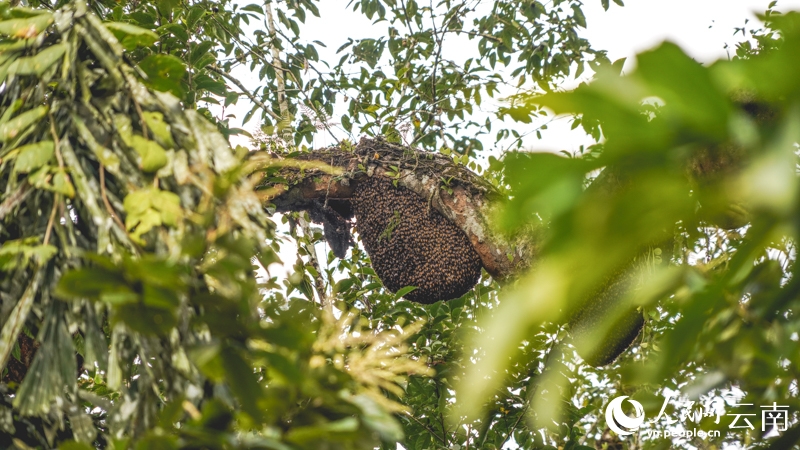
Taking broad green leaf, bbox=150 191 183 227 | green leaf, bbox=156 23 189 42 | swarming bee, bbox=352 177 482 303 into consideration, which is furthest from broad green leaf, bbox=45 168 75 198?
swarming bee, bbox=352 177 482 303

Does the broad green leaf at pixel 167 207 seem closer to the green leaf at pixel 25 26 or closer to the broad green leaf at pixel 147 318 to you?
the broad green leaf at pixel 147 318

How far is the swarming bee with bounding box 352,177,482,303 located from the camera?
2408mm

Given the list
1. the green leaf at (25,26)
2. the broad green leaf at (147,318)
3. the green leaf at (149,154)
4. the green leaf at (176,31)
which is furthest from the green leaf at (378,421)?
the green leaf at (176,31)

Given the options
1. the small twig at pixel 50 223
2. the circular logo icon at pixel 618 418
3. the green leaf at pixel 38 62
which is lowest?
the small twig at pixel 50 223

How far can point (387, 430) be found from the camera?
49 cm

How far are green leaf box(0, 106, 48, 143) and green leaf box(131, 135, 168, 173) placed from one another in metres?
0.14

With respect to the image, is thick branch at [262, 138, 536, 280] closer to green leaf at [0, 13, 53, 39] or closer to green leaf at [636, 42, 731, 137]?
green leaf at [0, 13, 53, 39]

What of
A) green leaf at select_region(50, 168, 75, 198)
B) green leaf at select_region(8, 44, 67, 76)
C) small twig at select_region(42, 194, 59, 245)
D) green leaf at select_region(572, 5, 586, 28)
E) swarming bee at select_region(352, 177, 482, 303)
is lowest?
small twig at select_region(42, 194, 59, 245)

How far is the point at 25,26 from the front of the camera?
726mm

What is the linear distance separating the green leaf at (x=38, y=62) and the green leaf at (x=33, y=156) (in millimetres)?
83

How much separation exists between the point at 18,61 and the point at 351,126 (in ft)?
8.96

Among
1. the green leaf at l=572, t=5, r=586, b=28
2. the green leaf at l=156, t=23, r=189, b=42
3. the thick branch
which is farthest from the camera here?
the green leaf at l=572, t=5, r=586, b=28

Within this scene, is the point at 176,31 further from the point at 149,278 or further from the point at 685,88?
the point at 685,88

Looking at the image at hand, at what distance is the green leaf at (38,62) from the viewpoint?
696mm
